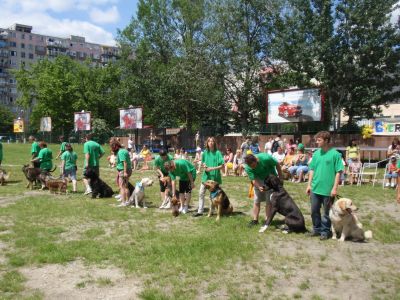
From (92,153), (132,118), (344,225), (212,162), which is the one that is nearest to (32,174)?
(92,153)

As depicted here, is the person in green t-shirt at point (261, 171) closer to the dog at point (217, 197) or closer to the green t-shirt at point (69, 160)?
the dog at point (217, 197)

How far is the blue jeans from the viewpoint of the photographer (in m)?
7.16

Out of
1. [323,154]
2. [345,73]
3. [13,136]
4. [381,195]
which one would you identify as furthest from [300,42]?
[13,136]

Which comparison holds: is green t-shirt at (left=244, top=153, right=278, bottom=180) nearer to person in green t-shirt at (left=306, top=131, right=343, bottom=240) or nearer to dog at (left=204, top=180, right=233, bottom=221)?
person in green t-shirt at (left=306, top=131, right=343, bottom=240)

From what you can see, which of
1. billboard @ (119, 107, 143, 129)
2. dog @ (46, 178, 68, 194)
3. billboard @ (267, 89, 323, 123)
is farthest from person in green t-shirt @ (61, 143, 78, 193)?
billboard @ (119, 107, 143, 129)

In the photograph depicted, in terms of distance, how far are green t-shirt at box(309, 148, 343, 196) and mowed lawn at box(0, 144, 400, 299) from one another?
0.91 m

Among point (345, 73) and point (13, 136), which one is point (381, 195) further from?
point (13, 136)

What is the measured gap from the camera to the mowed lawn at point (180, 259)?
5.08 metres

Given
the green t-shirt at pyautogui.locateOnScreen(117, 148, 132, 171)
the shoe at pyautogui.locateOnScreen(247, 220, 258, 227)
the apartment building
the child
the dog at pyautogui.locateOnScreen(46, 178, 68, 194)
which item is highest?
the apartment building

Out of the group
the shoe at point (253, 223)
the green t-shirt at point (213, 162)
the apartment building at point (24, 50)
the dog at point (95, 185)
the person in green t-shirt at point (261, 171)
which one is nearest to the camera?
the person in green t-shirt at point (261, 171)

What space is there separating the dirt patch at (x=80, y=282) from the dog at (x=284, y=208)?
3.27 m

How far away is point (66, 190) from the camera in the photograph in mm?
13000

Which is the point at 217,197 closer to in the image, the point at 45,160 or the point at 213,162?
the point at 213,162

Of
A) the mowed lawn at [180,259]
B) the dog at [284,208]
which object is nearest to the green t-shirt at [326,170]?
the dog at [284,208]
